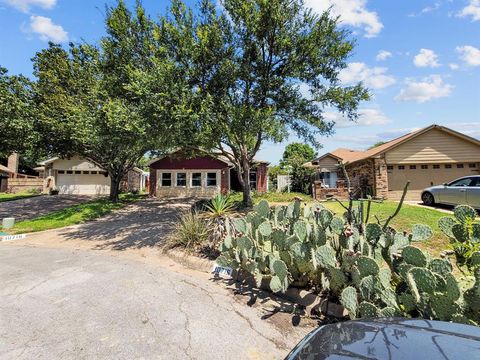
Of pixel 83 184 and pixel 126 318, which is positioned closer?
pixel 126 318

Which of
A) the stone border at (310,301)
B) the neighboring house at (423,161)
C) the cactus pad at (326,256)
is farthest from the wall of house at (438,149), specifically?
the cactus pad at (326,256)

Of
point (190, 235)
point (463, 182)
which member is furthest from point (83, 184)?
point (463, 182)

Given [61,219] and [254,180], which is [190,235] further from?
[254,180]

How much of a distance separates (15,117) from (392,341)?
731 inches

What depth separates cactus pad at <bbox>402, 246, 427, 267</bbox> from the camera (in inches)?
137

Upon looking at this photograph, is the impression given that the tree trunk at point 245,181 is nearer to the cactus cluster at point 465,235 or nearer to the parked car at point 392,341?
the cactus cluster at point 465,235

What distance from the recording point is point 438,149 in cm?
1781

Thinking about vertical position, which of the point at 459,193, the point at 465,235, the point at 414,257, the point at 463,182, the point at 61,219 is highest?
the point at 463,182

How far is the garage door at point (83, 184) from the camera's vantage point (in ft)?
93.5

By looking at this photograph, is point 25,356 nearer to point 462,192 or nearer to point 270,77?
point 270,77

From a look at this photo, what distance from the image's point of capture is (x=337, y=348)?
200 centimetres

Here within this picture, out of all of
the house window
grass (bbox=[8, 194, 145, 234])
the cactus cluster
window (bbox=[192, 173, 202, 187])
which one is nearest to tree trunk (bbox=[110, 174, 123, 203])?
grass (bbox=[8, 194, 145, 234])

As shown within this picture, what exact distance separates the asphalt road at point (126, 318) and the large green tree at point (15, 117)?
1153cm

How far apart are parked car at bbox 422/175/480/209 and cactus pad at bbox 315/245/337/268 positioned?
1029 cm
